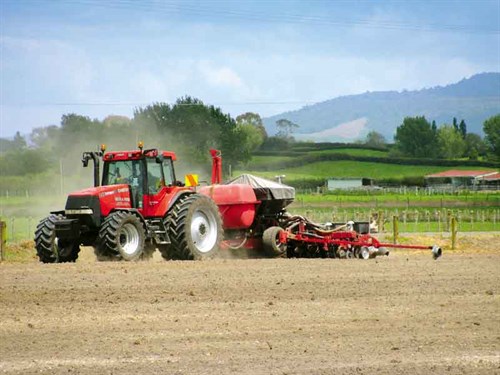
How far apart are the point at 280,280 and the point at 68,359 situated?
6765mm

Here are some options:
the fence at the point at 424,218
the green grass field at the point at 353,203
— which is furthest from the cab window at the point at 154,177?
the fence at the point at 424,218

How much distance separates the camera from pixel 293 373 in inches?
378

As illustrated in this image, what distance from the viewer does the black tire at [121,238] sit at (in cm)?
2000

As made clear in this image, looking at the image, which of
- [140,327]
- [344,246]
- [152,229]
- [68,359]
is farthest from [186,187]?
[68,359]

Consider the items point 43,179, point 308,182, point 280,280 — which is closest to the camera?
point 280,280

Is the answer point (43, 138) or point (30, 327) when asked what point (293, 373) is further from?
point (43, 138)

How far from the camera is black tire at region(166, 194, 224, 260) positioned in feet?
70.3

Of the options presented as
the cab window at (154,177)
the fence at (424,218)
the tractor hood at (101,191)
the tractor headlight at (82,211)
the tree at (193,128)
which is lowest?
the fence at (424,218)

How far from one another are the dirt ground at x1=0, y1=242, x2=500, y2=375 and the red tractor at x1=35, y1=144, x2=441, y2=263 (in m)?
2.20

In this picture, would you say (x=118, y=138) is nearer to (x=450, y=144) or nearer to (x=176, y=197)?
(x=176, y=197)

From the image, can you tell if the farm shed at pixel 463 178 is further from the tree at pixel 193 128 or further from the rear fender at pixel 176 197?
the rear fender at pixel 176 197

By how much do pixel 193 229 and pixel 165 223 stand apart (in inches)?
31.3

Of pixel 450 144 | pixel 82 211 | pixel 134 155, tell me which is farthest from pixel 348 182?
pixel 82 211

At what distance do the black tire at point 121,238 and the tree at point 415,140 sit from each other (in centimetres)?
11453
